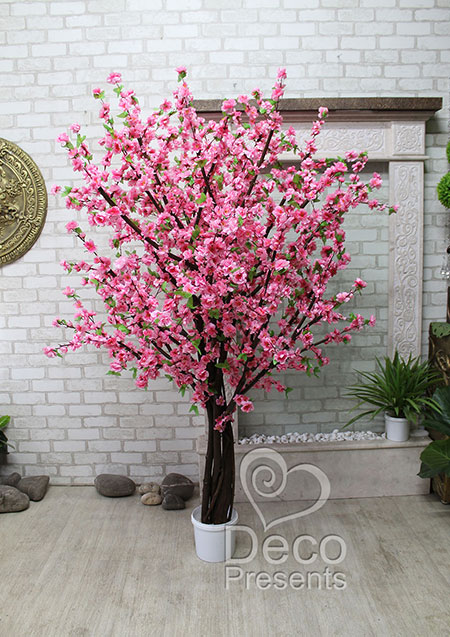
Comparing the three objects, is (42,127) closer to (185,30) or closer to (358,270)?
(185,30)

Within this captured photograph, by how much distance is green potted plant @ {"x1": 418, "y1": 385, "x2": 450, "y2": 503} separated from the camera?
3020 mm

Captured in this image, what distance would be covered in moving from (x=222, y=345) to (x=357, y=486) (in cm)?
134

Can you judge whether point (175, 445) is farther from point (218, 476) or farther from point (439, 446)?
point (439, 446)

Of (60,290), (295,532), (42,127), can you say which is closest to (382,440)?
(295,532)

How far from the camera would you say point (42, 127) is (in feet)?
11.2

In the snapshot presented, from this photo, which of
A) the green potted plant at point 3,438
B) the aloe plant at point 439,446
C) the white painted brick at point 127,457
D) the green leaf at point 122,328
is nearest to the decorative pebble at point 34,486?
the green potted plant at point 3,438

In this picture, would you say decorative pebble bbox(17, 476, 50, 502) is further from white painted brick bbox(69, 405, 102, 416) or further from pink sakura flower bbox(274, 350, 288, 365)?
pink sakura flower bbox(274, 350, 288, 365)

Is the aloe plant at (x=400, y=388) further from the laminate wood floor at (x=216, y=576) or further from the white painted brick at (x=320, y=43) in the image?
the white painted brick at (x=320, y=43)

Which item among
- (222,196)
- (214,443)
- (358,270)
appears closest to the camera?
(222,196)

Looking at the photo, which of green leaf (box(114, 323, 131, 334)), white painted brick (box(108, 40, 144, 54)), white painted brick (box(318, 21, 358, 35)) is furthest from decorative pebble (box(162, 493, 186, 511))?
white painted brick (box(318, 21, 358, 35))

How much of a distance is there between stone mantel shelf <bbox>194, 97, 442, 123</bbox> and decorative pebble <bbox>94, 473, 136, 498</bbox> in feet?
6.90

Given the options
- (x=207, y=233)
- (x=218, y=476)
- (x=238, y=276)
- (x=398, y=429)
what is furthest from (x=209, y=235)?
(x=398, y=429)

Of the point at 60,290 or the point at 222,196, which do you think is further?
the point at 60,290

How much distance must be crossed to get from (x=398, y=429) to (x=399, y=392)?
21 centimetres
